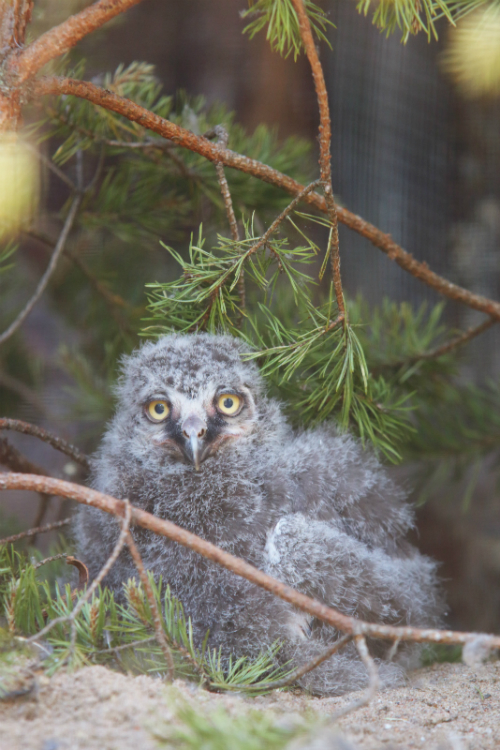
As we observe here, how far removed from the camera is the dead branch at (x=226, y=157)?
54.6 inches

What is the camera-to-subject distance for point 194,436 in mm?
1652

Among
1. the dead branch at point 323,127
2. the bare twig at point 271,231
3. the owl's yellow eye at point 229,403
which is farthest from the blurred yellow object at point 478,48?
the owl's yellow eye at point 229,403

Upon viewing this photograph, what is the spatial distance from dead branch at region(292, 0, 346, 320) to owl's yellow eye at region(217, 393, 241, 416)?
405mm

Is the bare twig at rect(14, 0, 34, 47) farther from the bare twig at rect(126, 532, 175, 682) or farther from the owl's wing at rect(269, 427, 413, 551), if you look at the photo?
the owl's wing at rect(269, 427, 413, 551)

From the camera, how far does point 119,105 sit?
4.66 ft

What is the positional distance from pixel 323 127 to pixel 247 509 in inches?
39.0

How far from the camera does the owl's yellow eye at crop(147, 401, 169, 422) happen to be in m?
1.78

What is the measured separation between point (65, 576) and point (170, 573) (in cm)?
43

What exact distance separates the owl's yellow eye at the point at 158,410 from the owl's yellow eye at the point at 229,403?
155 mm


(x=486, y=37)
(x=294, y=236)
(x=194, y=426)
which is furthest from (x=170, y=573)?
(x=486, y=37)

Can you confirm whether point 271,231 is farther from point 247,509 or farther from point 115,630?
point 115,630

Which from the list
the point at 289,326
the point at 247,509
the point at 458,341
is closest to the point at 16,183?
the point at 289,326

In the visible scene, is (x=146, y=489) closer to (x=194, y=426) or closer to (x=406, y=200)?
(x=194, y=426)

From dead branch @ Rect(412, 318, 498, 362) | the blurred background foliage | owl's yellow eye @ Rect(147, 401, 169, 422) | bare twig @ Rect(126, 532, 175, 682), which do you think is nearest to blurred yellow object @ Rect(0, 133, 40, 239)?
the blurred background foliage
